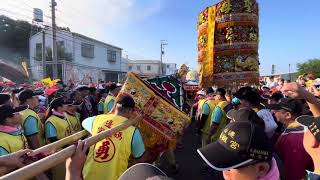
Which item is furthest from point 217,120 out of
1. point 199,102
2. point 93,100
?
point 93,100

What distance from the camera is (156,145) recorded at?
142 inches

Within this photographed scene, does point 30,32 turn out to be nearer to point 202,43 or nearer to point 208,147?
point 202,43

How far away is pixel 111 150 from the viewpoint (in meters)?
3.27

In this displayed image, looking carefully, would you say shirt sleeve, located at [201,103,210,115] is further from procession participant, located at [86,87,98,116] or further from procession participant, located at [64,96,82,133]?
procession participant, located at [86,87,98,116]

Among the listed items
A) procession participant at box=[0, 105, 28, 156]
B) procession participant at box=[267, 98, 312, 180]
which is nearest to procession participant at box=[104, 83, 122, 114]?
procession participant at box=[0, 105, 28, 156]

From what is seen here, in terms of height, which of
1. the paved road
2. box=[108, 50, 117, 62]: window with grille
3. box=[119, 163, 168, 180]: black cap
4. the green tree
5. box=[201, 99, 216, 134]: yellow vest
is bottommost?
the paved road

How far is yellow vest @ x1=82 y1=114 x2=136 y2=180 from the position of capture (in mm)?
3244

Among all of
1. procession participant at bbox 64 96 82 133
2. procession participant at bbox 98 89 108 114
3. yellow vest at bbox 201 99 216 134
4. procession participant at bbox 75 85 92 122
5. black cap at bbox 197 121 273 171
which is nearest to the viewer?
black cap at bbox 197 121 273 171

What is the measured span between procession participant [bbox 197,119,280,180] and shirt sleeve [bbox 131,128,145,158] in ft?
5.28

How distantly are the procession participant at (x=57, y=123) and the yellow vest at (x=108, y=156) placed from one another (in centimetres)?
179

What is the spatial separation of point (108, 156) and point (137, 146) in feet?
0.99

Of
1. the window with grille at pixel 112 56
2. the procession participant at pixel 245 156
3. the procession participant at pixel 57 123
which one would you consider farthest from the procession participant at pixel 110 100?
the window with grille at pixel 112 56

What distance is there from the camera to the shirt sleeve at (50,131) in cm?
492

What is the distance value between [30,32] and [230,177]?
49.8 m
